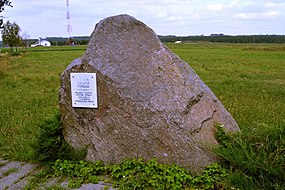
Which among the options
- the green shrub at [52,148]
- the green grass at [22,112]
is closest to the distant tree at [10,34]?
the green grass at [22,112]

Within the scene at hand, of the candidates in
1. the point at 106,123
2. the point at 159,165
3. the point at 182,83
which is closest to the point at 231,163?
the point at 159,165

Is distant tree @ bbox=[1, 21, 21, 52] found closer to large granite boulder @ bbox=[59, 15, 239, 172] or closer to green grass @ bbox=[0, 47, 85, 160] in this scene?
green grass @ bbox=[0, 47, 85, 160]

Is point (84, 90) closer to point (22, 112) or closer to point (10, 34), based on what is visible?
point (22, 112)

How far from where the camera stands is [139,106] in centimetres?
404

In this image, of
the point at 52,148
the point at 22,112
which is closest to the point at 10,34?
the point at 22,112

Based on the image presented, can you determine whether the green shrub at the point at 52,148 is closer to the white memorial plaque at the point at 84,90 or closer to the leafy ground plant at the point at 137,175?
the leafy ground plant at the point at 137,175

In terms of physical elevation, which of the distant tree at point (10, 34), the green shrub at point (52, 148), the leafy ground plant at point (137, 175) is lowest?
the leafy ground plant at point (137, 175)

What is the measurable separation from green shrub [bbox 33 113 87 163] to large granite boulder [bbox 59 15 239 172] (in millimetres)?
115

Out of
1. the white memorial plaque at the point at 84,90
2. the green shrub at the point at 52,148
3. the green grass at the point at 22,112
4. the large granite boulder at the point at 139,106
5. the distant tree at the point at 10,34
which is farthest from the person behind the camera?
the distant tree at the point at 10,34

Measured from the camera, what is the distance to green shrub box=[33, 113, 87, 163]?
4.41m

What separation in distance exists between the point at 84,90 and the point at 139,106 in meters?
0.83

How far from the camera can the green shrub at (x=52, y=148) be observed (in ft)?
14.5

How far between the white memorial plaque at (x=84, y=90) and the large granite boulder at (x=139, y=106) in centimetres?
7

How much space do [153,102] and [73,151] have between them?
137 centimetres
